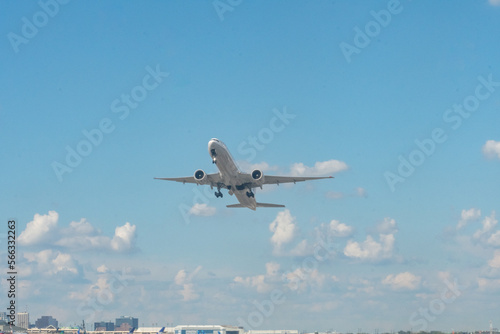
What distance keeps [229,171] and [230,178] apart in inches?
77.5

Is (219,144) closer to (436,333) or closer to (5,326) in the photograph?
(436,333)

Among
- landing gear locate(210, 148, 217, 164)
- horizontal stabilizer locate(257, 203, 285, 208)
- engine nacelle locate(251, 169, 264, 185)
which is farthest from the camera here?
horizontal stabilizer locate(257, 203, 285, 208)

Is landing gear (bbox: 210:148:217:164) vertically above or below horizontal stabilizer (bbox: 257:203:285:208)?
above

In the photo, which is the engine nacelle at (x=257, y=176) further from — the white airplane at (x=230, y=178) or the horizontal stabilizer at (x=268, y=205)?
the horizontal stabilizer at (x=268, y=205)

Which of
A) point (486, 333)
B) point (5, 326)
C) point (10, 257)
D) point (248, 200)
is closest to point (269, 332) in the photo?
point (486, 333)

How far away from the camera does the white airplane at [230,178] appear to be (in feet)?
291

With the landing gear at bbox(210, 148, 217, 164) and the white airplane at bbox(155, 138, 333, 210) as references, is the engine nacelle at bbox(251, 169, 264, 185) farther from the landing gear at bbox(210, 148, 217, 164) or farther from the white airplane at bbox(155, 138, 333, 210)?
the landing gear at bbox(210, 148, 217, 164)

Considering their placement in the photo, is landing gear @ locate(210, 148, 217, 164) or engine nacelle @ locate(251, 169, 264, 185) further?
engine nacelle @ locate(251, 169, 264, 185)

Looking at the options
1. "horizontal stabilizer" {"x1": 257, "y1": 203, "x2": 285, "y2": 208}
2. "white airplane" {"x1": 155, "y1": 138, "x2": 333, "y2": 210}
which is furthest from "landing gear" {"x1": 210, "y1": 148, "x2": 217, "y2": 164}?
"horizontal stabilizer" {"x1": 257, "y1": 203, "x2": 285, "y2": 208}

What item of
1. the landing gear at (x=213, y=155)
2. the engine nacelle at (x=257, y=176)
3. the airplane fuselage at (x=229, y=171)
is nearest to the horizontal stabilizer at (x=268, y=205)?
the airplane fuselage at (x=229, y=171)

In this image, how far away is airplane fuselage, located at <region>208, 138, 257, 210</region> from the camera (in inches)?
3455

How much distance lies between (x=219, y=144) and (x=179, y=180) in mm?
17392

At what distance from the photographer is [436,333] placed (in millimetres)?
145500

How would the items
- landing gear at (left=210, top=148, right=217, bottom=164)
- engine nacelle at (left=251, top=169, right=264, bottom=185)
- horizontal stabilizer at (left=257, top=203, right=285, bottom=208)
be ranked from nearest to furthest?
landing gear at (left=210, top=148, right=217, bottom=164), engine nacelle at (left=251, top=169, right=264, bottom=185), horizontal stabilizer at (left=257, top=203, right=285, bottom=208)
